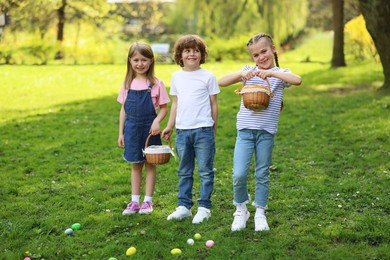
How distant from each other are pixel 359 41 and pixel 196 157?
16.5m

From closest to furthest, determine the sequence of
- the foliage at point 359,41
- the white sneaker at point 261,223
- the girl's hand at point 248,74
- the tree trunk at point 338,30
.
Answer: the girl's hand at point 248,74, the white sneaker at point 261,223, the tree trunk at point 338,30, the foliage at point 359,41

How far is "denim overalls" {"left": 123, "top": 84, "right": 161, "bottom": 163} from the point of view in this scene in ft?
15.3

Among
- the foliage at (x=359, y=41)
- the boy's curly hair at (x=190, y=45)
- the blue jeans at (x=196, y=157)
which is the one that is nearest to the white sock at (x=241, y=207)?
the blue jeans at (x=196, y=157)

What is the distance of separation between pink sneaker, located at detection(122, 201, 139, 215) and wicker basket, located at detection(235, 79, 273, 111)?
149cm

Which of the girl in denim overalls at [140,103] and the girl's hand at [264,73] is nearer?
the girl's hand at [264,73]

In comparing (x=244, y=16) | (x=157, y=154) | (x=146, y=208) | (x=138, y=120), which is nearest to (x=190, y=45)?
(x=138, y=120)

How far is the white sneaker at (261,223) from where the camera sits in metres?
4.30

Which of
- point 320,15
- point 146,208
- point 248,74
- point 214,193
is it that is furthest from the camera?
point 320,15

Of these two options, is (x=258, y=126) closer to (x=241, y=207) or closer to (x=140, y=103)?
(x=241, y=207)

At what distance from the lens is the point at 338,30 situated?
17.8m

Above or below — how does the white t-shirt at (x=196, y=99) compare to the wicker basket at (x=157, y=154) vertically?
above

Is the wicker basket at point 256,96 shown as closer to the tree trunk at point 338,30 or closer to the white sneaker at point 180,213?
the white sneaker at point 180,213

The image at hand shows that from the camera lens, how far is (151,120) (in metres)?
4.70

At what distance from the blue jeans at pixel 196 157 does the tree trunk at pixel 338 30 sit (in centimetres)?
1446
